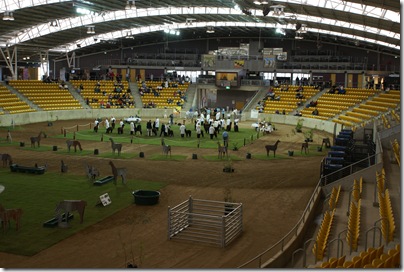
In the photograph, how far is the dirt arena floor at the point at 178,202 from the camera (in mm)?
14594

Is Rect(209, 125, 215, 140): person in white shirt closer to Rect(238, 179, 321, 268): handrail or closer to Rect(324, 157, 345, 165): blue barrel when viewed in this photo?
Rect(324, 157, 345, 165): blue barrel

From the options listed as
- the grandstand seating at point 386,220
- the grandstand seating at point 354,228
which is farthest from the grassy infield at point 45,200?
the grandstand seating at point 386,220

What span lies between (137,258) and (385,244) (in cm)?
662

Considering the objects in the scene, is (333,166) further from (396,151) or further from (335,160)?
(396,151)

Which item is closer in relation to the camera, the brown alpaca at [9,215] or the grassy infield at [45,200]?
the grassy infield at [45,200]

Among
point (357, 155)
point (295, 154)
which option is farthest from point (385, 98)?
point (357, 155)

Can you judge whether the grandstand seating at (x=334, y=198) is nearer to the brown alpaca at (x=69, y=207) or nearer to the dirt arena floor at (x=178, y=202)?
the dirt arena floor at (x=178, y=202)

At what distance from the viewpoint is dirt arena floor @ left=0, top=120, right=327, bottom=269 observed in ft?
47.9


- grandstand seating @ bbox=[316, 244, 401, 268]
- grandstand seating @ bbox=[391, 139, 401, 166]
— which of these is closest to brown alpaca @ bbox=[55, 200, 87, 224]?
grandstand seating @ bbox=[316, 244, 401, 268]

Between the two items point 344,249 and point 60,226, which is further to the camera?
point 60,226

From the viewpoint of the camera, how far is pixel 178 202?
67.5ft

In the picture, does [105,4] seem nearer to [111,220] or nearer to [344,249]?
[111,220]

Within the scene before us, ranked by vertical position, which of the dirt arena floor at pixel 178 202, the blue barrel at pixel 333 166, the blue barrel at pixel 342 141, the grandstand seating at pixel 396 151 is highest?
the grandstand seating at pixel 396 151

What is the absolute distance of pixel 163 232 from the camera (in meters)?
17.0
